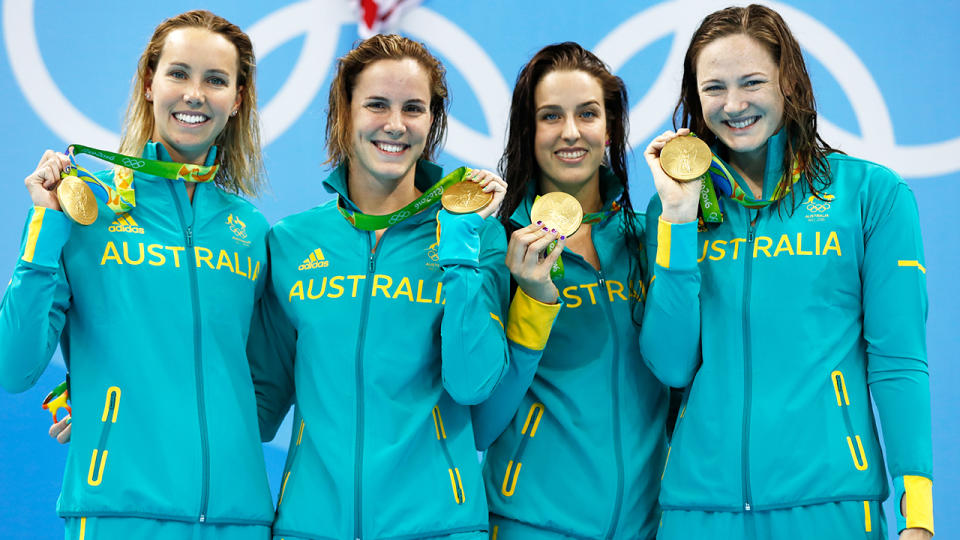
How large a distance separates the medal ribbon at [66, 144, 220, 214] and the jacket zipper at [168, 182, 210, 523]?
44 millimetres

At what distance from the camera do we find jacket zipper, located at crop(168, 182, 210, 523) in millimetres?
1966

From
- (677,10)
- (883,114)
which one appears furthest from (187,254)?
(883,114)

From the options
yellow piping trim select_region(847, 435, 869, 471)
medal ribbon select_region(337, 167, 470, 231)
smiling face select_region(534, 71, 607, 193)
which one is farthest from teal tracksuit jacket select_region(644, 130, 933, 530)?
medal ribbon select_region(337, 167, 470, 231)

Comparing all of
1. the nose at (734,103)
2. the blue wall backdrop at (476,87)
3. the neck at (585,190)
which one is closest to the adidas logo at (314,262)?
the neck at (585,190)

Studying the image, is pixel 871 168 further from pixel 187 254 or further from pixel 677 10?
pixel 677 10

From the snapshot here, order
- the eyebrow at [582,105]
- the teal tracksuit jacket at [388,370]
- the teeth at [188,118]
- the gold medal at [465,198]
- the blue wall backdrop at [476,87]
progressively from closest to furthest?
1. the teal tracksuit jacket at [388,370]
2. the gold medal at [465,198]
3. the teeth at [188,118]
4. the eyebrow at [582,105]
5. the blue wall backdrop at [476,87]

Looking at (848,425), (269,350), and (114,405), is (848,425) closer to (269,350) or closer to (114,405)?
(269,350)

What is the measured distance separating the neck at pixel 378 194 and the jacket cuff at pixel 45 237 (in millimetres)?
662

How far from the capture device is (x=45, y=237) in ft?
6.19

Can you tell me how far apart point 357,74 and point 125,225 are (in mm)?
631

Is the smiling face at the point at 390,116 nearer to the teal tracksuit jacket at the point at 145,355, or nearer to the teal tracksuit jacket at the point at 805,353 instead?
the teal tracksuit jacket at the point at 145,355

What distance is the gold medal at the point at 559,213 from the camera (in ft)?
7.01

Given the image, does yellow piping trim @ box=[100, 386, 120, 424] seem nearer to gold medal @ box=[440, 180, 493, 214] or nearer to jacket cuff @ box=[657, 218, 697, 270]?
gold medal @ box=[440, 180, 493, 214]

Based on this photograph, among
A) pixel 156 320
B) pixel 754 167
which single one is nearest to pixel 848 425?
pixel 754 167
